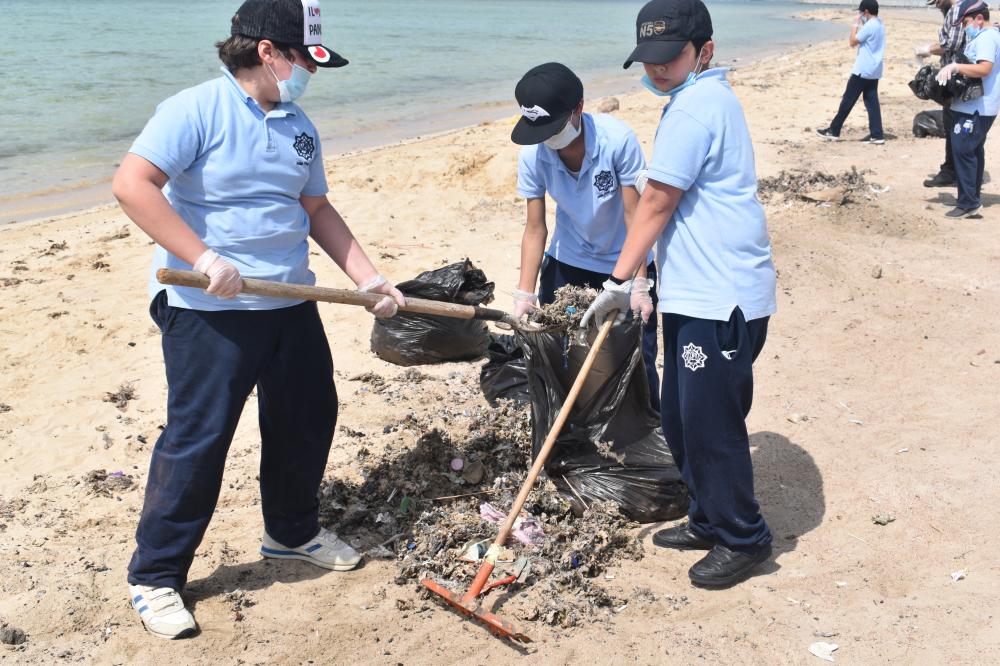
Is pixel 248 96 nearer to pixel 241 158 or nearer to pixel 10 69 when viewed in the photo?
pixel 241 158

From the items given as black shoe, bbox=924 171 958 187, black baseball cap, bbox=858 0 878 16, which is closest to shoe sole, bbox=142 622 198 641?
black shoe, bbox=924 171 958 187

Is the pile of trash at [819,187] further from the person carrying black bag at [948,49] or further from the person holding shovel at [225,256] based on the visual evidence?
the person holding shovel at [225,256]

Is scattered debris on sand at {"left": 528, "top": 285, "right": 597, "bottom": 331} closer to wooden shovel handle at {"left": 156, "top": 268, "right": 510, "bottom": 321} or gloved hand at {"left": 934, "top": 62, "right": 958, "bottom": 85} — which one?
wooden shovel handle at {"left": 156, "top": 268, "right": 510, "bottom": 321}

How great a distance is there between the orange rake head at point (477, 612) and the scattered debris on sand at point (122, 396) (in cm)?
223

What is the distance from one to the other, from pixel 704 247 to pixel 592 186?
0.77 m

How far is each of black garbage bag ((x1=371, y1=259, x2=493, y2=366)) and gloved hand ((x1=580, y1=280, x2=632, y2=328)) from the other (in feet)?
5.86

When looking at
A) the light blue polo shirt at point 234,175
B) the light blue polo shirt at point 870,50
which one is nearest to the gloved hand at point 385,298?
the light blue polo shirt at point 234,175

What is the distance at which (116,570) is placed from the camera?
10.2 ft

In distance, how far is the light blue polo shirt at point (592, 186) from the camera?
340 cm

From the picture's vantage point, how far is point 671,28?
8.90 feet

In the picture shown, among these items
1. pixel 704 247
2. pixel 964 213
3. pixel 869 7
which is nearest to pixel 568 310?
pixel 704 247

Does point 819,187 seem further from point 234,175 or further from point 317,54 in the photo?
point 234,175

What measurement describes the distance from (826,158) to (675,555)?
715 cm

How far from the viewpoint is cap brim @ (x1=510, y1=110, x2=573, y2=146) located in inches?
127
